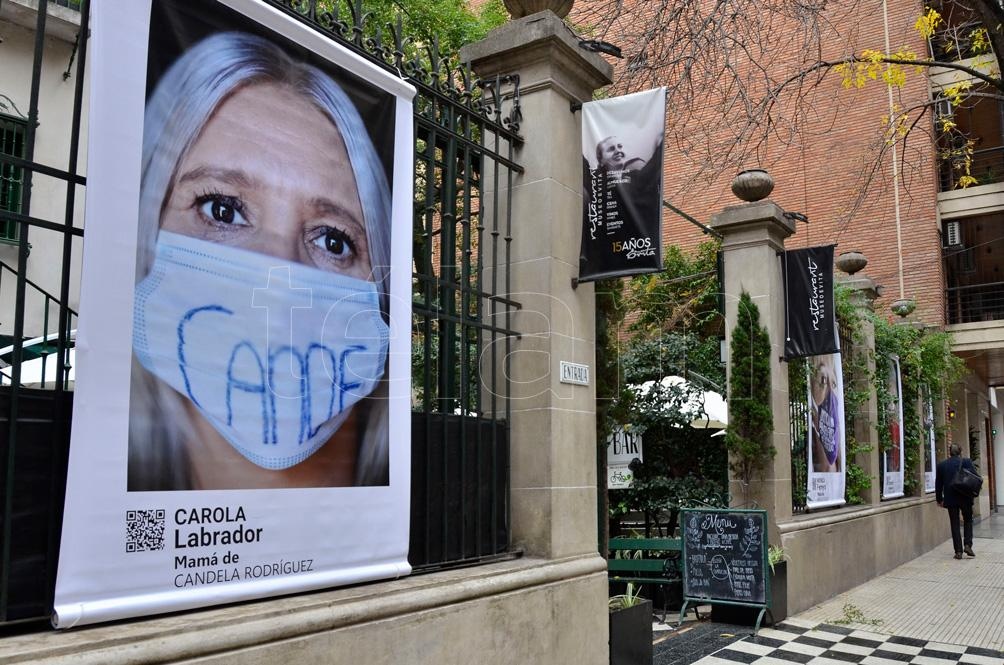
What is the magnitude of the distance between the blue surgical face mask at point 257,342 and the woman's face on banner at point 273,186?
9 centimetres

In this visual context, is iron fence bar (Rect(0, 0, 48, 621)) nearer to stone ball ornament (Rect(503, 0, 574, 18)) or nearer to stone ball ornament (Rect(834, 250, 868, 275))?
stone ball ornament (Rect(503, 0, 574, 18))

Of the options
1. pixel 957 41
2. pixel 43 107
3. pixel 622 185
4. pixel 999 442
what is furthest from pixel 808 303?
pixel 999 442

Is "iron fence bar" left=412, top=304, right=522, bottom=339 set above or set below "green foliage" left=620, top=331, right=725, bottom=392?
below

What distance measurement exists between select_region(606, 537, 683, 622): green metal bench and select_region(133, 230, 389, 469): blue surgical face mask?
636 cm

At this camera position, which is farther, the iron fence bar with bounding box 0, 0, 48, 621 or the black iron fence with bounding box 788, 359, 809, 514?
the black iron fence with bounding box 788, 359, 809, 514

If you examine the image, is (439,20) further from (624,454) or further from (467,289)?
(467,289)

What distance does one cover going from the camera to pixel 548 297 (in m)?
5.74

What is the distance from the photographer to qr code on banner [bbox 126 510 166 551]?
10.7 feet

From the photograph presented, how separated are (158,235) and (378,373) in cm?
147

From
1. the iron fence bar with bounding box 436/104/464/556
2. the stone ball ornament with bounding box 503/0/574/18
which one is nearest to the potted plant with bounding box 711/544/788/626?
the iron fence bar with bounding box 436/104/464/556

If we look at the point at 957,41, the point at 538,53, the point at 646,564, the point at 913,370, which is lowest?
the point at 646,564

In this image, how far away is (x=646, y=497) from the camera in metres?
11.7

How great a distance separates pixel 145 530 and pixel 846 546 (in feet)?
36.0

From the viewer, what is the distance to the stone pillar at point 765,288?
10125 mm
